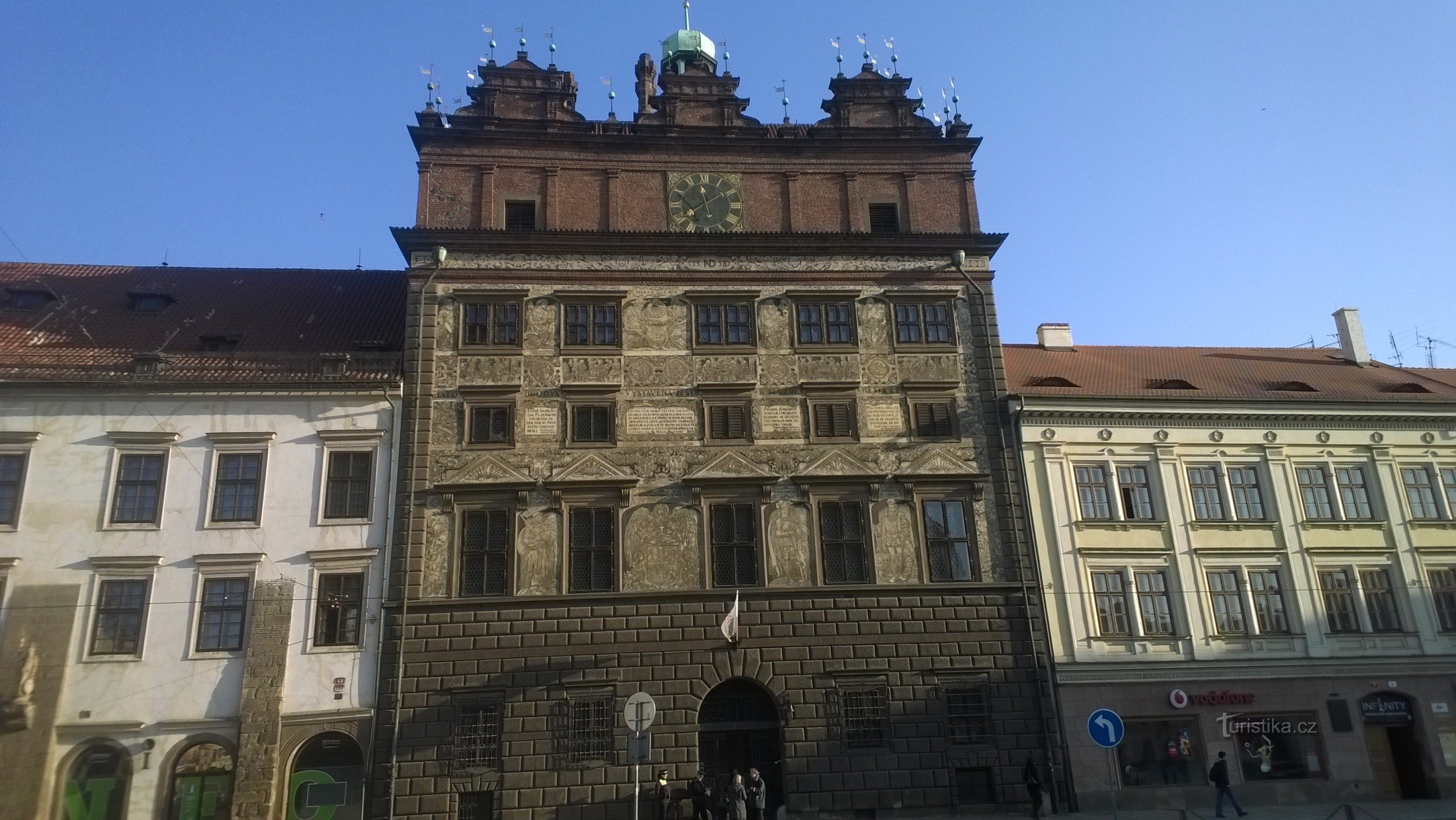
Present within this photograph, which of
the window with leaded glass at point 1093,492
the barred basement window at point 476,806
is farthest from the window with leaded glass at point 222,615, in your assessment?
the window with leaded glass at point 1093,492

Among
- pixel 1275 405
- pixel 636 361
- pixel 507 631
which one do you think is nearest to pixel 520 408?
pixel 636 361

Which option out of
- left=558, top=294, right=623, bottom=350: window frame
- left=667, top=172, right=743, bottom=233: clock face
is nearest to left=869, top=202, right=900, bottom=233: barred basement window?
left=667, top=172, right=743, bottom=233: clock face

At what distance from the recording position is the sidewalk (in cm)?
2166

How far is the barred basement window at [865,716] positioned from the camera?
907 inches

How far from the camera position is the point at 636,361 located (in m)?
25.5

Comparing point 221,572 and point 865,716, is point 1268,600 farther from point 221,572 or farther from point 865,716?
point 221,572

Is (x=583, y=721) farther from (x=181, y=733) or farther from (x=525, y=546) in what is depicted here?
(x=181, y=733)

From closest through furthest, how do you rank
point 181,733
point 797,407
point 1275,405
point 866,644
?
point 181,733 < point 866,644 < point 797,407 < point 1275,405

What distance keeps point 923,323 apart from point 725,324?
525cm

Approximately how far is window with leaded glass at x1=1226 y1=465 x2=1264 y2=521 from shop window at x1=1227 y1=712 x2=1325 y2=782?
509 cm

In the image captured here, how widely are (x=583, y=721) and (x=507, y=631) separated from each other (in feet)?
8.67

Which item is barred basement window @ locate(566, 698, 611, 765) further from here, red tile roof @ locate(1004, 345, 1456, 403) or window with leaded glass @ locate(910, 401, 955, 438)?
red tile roof @ locate(1004, 345, 1456, 403)

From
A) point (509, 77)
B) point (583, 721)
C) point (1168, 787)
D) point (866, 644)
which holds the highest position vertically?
point (509, 77)

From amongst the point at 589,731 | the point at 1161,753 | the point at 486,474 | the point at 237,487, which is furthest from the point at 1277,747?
the point at 237,487
